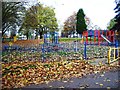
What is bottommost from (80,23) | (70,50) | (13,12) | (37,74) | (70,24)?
(37,74)

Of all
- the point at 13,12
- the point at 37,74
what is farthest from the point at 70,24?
the point at 37,74

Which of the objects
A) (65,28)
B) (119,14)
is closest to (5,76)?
(119,14)

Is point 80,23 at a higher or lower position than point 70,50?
higher

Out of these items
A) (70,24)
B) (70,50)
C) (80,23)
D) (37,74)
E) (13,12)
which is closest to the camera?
(37,74)

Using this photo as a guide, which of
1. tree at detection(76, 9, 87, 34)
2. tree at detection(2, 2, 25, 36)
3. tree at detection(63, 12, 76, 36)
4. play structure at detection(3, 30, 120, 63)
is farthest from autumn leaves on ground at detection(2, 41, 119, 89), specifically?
tree at detection(63, 12, 76, 36)

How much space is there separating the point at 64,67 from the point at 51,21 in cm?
5084

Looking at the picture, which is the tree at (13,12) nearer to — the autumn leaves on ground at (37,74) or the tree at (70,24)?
the autumn leaves on ground at (37,74)

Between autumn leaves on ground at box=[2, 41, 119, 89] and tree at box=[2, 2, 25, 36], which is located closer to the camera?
autumn leaves on ground at box=[2, 41, 119, 89]

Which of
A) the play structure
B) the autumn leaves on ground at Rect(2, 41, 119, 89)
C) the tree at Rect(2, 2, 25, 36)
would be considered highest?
the tree at Rect(2, 2, 25, 36)

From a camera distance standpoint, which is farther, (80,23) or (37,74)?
(80,23)

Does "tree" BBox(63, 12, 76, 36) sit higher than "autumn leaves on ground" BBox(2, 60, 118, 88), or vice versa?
"tree" BBox(63, 12, 76, 36)

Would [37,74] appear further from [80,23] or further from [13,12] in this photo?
[80,23]

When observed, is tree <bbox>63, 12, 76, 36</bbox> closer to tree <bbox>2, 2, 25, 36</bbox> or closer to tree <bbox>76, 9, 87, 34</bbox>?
tree <bbox>76, 9, 87, 34</bbox>

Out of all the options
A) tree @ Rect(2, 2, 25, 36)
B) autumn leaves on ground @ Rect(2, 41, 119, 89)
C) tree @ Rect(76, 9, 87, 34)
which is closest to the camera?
autumn leaves on ground @ Rect(2, 41, 119, 89)
